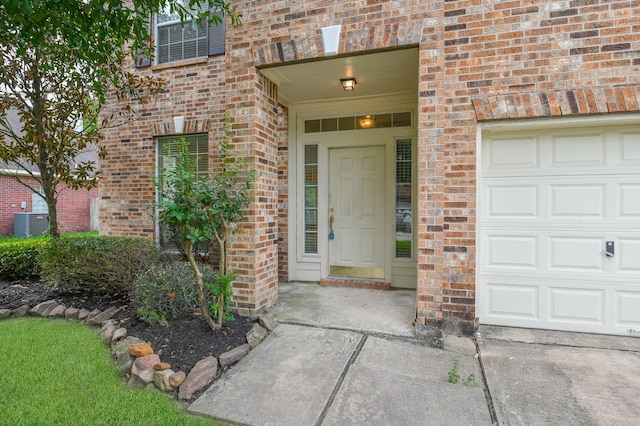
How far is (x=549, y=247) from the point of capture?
351 cm

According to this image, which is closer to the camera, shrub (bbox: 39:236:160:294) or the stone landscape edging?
the stone landscape edging

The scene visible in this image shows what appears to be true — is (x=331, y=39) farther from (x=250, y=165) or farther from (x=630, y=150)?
(x=630, y=150)

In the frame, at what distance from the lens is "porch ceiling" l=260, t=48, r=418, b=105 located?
383cm

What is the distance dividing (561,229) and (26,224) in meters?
16.7

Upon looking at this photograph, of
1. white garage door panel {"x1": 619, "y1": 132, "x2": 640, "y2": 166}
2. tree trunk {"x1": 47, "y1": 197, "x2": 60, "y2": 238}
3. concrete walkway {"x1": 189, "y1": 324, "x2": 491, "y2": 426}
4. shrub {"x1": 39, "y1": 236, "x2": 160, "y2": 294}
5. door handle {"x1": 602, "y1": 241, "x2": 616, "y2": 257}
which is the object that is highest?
white garage door panel {"x1": 619, "y1": 132, "x2": 640, "y2": 166}

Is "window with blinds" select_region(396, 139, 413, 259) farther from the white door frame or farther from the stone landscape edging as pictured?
the stone landscape edging

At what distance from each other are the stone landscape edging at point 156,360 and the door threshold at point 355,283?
5.64ft

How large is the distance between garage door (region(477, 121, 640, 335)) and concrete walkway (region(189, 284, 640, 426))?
10.1 inches

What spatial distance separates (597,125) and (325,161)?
11.2 ft

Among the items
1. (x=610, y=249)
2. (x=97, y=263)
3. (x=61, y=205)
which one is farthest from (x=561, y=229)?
(x=61, y=205)

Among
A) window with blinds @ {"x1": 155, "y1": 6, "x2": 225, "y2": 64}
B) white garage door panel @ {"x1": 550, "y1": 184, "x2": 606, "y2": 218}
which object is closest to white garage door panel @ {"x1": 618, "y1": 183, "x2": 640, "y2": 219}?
white garage door panel @ {"x1": 550, "y1": 184, "x2": 606, "y2": 218}

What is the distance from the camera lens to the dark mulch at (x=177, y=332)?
2.90 meters

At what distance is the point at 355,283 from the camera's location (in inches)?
203

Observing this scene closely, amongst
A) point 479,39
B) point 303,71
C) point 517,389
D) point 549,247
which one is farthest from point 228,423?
point 479,39
